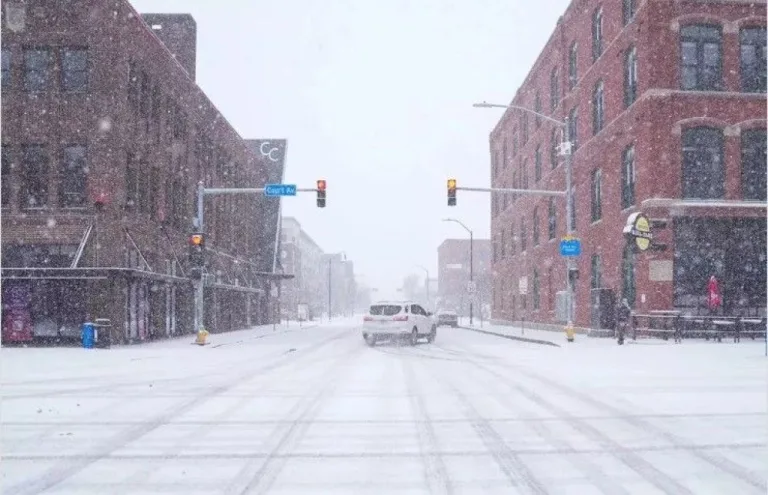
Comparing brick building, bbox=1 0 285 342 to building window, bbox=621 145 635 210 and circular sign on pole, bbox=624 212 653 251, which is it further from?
building window, bbox=621 145 635 210

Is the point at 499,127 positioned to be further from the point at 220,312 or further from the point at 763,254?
the point at 763,254

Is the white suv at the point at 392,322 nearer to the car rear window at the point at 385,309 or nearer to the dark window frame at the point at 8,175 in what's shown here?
the car rear window at the point at 385,309

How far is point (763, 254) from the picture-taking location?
1117 inches

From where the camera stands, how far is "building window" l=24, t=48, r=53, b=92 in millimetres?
25516

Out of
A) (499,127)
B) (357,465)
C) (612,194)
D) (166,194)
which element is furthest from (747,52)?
(499,127)

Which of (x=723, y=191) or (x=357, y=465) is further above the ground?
(x=723, y=191)

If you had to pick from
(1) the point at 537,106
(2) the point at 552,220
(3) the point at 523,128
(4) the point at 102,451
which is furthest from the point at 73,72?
(3) the point at 523,128

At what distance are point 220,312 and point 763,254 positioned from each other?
26.8 meters

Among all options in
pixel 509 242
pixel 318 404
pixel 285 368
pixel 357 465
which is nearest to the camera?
pixel 357 465

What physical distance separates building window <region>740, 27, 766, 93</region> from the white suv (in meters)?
15.7

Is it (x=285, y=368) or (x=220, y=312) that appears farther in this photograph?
(x=220, y=312)

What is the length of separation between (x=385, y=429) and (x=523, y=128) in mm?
47606

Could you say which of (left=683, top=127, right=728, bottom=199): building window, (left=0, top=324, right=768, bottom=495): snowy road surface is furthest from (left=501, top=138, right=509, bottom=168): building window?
(left=0, top=324, right=768, bottom=495): snowy road surface

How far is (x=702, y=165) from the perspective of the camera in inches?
1118
